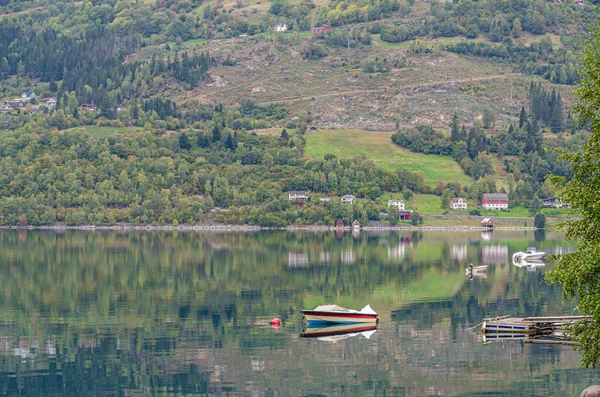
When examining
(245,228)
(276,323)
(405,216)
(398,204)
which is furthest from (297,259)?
(398,204)

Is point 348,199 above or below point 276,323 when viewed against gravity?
above

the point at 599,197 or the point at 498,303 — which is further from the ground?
the point at 599,197

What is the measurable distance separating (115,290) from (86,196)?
109 meters

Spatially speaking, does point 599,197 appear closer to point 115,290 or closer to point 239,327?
point 239,327

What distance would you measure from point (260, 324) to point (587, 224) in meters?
35.6

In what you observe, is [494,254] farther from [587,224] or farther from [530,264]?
[587,224]

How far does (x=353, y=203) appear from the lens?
643 feet

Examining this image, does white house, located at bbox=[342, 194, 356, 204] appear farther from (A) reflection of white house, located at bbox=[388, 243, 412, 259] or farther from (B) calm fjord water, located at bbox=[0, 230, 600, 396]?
(B) calm fjord water, located at bbox=[0, 230, 600, 396]

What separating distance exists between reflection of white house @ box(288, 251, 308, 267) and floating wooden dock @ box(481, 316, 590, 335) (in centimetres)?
5101

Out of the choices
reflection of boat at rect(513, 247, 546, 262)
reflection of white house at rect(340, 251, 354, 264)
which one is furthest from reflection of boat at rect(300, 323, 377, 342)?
reflection of boat at rect(513, 247, 546, 262)

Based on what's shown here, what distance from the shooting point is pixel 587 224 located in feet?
129

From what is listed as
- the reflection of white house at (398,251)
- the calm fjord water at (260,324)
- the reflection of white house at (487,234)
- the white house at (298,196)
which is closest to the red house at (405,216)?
the reflection of white house at (487,234)

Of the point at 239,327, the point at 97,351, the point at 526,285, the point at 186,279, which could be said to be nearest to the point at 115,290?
the point at 186,279

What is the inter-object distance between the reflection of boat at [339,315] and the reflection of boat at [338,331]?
35cm
